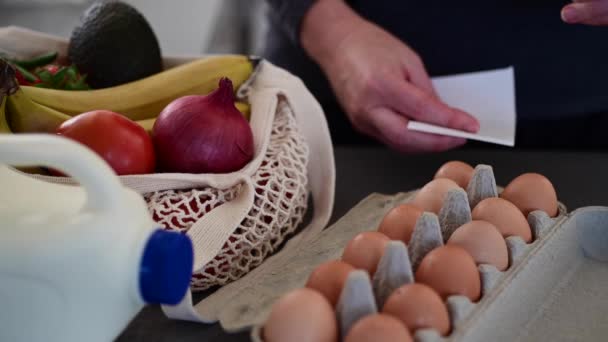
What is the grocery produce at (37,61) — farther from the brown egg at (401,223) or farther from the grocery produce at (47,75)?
the brown egg at (401,223)

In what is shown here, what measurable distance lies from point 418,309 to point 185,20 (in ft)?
6.78

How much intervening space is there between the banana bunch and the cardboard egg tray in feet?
0.68

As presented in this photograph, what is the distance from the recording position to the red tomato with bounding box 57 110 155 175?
1.78 feet

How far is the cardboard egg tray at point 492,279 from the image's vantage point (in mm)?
428

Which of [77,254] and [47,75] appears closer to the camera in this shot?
[77,254]

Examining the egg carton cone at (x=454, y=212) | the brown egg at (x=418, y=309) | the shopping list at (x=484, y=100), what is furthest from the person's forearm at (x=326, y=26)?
the brown egg at (x=418, y=309)

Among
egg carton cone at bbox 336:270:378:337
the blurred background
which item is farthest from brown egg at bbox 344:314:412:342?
the blurred background

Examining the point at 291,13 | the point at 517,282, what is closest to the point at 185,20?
the point at 291,13

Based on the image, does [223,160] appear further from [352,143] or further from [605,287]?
[352,143]

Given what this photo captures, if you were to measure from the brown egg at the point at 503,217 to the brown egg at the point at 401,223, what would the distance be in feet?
0.16

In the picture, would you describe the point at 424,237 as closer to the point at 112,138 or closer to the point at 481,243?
the point at 481,243

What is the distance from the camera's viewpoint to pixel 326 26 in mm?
1001

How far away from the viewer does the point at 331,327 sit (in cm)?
41

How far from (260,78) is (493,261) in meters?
0.35
